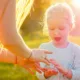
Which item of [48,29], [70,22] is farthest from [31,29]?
[70,22]

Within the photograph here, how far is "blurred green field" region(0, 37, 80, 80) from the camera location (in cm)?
186

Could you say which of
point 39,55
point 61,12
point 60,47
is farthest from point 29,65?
point 61,12

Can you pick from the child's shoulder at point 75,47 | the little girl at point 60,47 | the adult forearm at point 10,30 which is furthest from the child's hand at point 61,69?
the adult forearm at point 10,30

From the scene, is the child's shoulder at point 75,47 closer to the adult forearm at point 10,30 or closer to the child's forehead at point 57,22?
the child's forehead at point 57,22

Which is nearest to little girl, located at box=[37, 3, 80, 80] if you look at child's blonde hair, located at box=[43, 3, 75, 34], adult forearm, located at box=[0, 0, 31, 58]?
child's blonde hair, located at box=[43, 3, 75, 34]

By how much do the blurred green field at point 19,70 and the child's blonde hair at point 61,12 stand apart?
0.08m

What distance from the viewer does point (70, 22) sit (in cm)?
188

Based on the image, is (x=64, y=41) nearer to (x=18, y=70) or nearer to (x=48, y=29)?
(x=48, y=29)

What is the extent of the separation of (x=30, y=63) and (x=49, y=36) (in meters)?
0.19

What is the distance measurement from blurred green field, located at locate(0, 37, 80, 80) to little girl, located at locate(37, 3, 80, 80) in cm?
3

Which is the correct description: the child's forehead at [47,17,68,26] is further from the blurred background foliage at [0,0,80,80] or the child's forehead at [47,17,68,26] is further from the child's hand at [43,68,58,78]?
the child's hand at [43,68,58,78]

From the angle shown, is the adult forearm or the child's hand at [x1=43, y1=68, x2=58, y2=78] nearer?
the adult forearm

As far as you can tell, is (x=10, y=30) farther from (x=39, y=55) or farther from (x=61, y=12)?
(x=61, y=12)

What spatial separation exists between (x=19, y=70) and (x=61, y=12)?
15.4 inches
